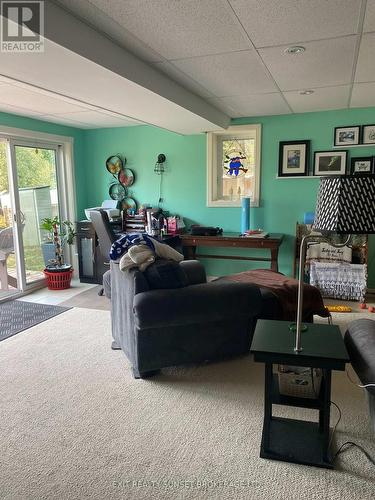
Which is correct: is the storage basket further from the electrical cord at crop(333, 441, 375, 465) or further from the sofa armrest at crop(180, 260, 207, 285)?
the sofa armrest at crop(180, 260, 207, 285)

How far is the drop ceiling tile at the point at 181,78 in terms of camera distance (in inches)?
104

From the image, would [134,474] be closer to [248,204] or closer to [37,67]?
[37,67]

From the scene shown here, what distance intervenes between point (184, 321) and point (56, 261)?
→ 9.84 ft

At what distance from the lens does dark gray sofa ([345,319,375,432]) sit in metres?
1.53

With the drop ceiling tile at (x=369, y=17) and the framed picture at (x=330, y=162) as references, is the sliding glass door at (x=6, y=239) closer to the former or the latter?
the framed picture at (x=330, y=162)

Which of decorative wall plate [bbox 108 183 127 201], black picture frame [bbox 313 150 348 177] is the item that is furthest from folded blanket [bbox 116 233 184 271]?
decorative wall plate [bbox 108 183 127 201]

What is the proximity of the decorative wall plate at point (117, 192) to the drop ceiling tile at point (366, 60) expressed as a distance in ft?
10.7

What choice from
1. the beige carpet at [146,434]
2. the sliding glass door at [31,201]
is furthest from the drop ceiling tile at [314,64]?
the sliding glass door at [31,201]

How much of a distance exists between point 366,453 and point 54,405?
173 centimetres

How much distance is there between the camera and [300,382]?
5.96 ft

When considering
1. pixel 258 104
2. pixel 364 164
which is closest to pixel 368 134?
pixel 364 164

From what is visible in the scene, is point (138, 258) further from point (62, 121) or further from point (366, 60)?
point (62, 121)

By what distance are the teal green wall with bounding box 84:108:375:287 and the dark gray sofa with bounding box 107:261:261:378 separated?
231cm

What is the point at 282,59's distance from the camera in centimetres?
247
